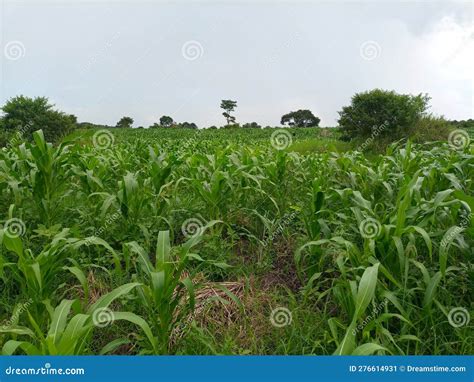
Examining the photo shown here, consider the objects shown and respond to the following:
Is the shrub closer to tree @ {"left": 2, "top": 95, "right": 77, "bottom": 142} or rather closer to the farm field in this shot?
the farm field

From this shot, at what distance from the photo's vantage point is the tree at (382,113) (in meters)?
14.0

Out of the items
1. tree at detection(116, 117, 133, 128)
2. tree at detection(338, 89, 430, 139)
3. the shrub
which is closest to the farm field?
tree at detection(338, 89, 430, 139)

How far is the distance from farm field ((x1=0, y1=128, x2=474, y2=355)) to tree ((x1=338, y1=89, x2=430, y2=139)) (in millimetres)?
10789

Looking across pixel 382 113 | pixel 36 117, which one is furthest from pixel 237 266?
pixel 36 117

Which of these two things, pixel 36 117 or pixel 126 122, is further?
pixel 126 122

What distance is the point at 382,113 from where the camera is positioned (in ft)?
46.2

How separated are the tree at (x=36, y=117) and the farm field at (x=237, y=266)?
15.4 meters

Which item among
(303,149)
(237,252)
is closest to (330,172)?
(237,252)

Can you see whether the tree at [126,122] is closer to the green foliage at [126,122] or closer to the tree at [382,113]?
the green foliage at [126,122]

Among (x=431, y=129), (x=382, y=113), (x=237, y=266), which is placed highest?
(x=382, y=113)

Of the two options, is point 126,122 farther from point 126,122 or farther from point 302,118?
point 302,118

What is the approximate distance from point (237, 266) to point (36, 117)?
17.9 meters

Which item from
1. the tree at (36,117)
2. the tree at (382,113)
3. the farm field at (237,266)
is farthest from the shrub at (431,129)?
the tree at (36,117)

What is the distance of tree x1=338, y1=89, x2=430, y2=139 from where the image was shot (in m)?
14.0
